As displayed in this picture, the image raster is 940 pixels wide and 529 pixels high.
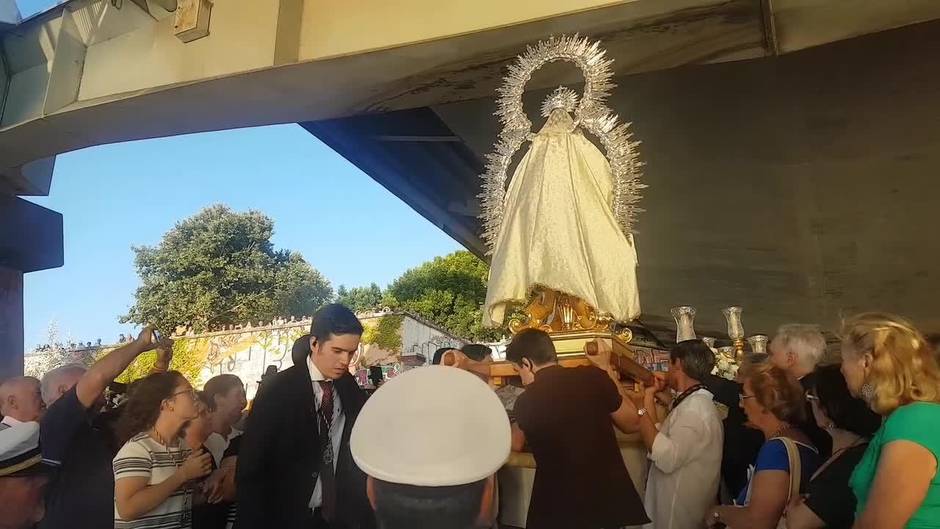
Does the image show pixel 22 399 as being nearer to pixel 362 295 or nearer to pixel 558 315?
pixel 558 315

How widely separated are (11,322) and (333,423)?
5.24 meters

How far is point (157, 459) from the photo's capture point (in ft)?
8.12

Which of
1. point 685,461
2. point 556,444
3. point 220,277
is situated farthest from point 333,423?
point 220,277

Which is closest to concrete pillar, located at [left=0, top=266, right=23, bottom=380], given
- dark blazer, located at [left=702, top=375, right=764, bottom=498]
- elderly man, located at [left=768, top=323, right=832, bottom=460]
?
dark blazer, located at [left=702, top=375, right=764, bottom=498]

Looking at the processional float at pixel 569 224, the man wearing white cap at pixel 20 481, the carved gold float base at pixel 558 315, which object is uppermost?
the processional float at pixel 569 224

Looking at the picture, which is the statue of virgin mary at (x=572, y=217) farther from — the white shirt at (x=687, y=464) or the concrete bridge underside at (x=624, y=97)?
the white shirt at (x=687, y=464)

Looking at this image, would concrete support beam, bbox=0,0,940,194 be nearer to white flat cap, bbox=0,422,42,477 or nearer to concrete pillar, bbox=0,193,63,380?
concrete pillar, bbox=0,193,63,380

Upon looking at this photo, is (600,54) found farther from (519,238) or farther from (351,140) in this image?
(351,140)

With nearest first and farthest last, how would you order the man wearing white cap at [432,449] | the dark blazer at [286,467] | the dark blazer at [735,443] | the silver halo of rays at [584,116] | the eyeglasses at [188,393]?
the man wearing white cap at [432,449], the dark blazer at [286,467], the eyeglasses at [188,393], the dark blazer at [735,443], the silver halo of rays at [584,116]

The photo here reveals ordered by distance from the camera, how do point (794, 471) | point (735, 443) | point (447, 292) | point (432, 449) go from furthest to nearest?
point (447, 292), point (735, 443), point (794, 471), point (432, 449)

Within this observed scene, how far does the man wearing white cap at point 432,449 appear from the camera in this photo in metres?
1.16

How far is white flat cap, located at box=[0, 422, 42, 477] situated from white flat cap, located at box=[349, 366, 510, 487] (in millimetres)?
1443

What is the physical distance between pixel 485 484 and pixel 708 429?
1.74m

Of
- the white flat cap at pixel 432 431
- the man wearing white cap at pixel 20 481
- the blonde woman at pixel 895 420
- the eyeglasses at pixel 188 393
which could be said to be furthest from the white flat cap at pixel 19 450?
the blonde woman at pixel 895 420
